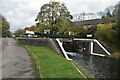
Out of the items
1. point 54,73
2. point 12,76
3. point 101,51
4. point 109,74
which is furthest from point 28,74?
point 101,51

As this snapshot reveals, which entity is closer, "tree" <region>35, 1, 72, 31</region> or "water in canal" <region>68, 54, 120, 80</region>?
"water in canal" <region>68, 54, 120, 80</region>

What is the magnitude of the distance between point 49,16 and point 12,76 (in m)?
33.4

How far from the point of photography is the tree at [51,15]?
42469 mm

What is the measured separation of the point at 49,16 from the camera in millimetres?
42500

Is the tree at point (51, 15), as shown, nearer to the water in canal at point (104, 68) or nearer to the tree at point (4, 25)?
the tree at point (4, 25)

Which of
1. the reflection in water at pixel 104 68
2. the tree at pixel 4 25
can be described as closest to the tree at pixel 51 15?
the tree at pixel 4 25

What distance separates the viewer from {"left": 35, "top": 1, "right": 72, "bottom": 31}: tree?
139 ft

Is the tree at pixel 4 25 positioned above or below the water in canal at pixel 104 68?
above

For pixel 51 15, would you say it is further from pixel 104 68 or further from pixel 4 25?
pixel 104 68

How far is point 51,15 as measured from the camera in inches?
1681

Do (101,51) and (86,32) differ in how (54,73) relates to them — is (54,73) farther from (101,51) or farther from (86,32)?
(86,32)

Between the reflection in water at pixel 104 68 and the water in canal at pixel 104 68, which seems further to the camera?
the reflection in water at pixel 104 68

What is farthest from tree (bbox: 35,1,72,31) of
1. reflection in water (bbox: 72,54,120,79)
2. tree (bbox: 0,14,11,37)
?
reflection in water (bbox: 72,54,120,79)

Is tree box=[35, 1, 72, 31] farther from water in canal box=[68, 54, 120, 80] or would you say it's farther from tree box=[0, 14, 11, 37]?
water in canal box=[68, 54, 120, 80]
